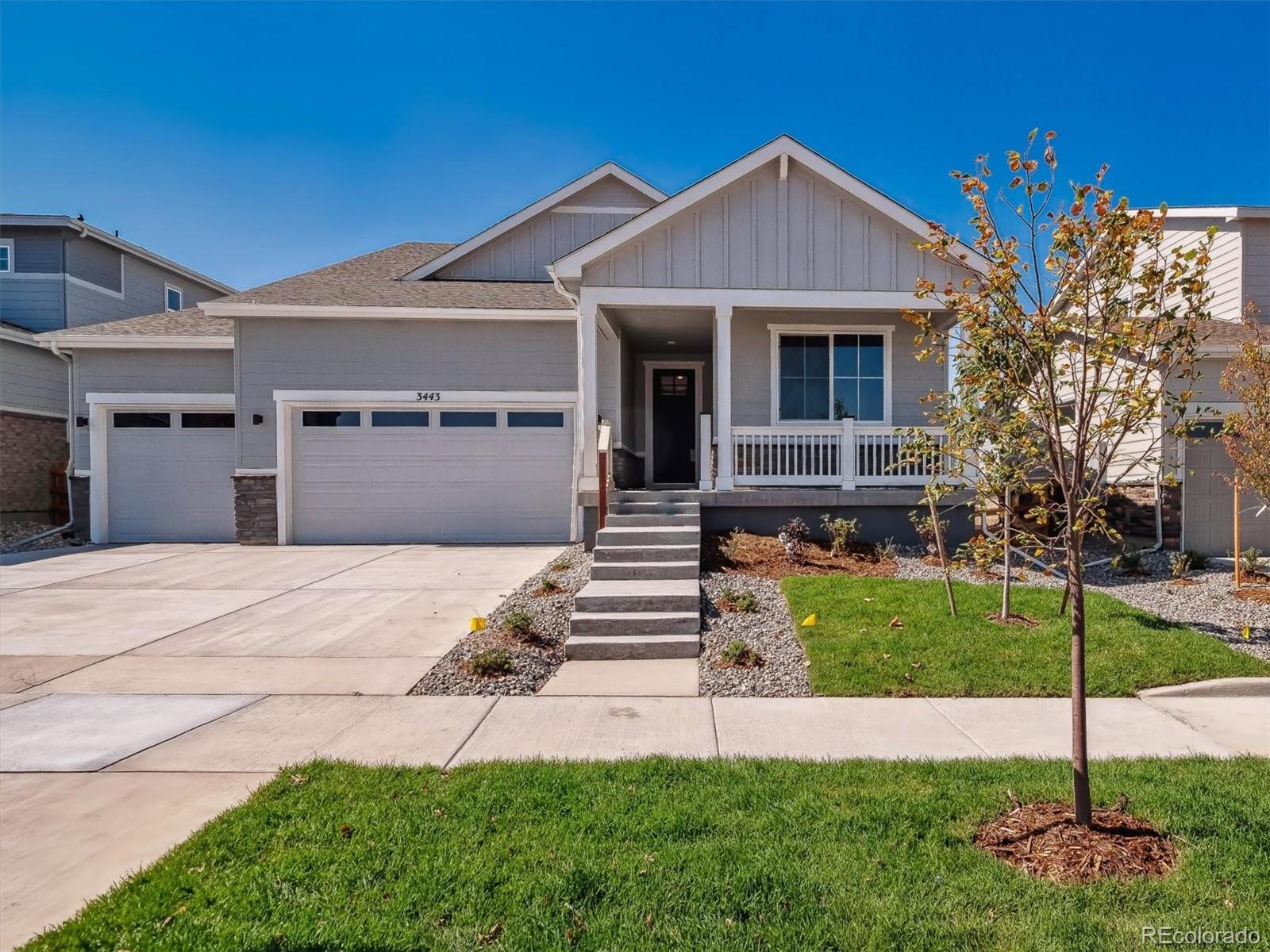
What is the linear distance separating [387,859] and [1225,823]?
3629mm

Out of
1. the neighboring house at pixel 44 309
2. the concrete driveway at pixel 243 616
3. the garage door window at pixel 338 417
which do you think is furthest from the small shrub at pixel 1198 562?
the neighboring house at pixel 44 309

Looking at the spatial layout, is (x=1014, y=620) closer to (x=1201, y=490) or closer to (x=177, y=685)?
(x=1201, y=490)

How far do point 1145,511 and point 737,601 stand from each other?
24.9ft

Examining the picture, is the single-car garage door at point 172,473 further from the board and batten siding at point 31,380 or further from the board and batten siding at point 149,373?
the board and batten siding at point 31,380

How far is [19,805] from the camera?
11.1 ft

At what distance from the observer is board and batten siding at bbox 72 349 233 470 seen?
12.5 meters

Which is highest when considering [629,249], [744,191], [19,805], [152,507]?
[744,191]

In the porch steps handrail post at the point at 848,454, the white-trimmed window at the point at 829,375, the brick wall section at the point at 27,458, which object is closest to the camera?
the porch steps handrail post at the point at 848,454

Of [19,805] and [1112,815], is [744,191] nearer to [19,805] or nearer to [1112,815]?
[1112,815]

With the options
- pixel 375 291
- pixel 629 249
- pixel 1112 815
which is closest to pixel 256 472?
pixel 375 291

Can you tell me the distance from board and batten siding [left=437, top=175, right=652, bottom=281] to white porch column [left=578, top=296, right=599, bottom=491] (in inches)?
193

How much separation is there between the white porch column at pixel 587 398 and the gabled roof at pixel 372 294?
6.96 feet

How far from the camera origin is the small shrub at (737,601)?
675 centimetres

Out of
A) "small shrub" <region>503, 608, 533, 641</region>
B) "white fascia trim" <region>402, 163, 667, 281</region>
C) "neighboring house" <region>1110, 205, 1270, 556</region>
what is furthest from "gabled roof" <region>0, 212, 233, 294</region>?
"neighboring house" <region>1110, 205, 1270, 556</region>
